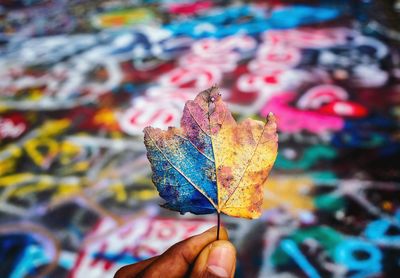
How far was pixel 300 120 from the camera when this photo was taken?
2119 millimetres

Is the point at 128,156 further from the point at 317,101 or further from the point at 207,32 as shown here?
the point at 207,32

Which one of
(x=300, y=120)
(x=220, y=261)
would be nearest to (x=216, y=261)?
(x=220, y=261)

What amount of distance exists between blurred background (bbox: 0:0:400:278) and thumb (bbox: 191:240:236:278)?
3.27ft

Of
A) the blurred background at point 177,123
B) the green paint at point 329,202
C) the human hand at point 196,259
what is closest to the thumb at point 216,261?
the human hand at point 196,259

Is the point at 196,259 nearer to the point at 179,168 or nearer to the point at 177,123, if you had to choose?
the point at 179,168

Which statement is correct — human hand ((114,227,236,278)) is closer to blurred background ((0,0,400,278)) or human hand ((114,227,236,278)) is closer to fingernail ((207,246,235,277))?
fingernail ((207,246,235,277))

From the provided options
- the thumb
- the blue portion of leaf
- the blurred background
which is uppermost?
the blue portion of leaf

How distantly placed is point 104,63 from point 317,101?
1.72 metres

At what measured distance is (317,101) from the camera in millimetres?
2240

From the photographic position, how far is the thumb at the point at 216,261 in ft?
1.78

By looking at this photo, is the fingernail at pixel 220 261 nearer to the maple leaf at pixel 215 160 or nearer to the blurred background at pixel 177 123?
the maple leaf at pixel 215 160

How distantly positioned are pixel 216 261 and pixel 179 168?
154 millimetres

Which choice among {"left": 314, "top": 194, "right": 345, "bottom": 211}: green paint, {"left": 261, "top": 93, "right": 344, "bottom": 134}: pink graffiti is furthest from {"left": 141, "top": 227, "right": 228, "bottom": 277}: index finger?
{"left": 261, "top": 93, "right": 344, "bottom": 134}: pink graffiti

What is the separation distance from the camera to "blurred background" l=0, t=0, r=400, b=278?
1.61 metres
